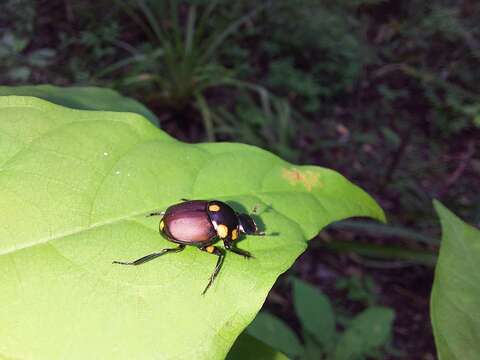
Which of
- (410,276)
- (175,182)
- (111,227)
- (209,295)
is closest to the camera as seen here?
(209,295)

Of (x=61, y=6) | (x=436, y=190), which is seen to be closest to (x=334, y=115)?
(x=436, y=190)

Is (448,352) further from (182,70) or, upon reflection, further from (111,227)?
(182,70)

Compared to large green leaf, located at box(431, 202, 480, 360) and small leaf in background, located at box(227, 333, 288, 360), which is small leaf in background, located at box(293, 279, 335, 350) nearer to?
large green leaf, located at box(431, 202, 480, 360)

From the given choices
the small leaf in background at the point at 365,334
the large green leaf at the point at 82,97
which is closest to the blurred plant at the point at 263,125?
the small leaf in background at the point at 365,334

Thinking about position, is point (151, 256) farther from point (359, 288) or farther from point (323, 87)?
point (323, 87)

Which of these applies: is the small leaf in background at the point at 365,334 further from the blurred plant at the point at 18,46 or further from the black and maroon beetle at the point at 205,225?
the blurred plant at the point at 18,46

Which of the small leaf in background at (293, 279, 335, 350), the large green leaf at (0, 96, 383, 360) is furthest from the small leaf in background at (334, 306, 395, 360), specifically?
the large green leaf at (0, 96, 383, 360)
